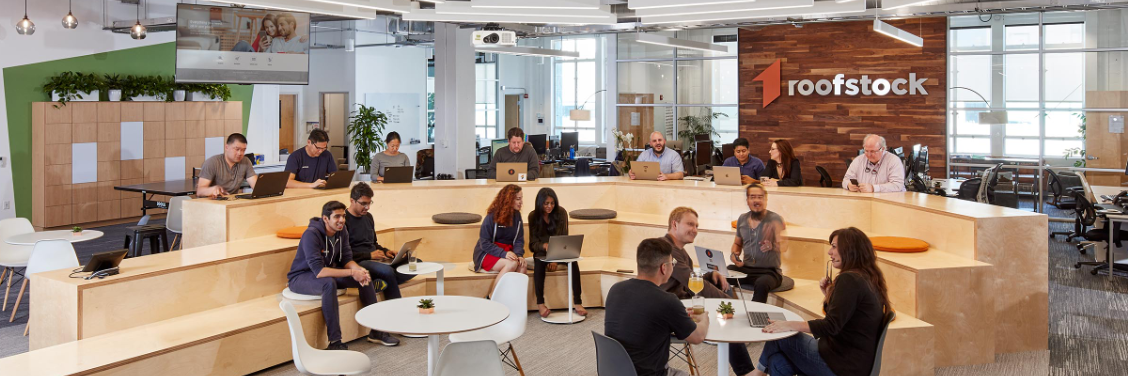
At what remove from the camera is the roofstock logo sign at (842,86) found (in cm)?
1177

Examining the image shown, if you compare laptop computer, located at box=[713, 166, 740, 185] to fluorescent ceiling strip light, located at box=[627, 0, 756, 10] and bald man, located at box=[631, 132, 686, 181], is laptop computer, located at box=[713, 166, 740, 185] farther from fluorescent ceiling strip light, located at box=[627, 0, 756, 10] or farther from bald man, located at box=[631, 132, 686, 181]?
fluorescent ceiling strip light, located at box=[627, 0, 756, 10]

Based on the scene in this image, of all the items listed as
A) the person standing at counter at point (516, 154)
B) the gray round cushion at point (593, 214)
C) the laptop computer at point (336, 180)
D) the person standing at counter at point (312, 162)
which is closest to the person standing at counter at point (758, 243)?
the gray round cushion at point (593, 214)

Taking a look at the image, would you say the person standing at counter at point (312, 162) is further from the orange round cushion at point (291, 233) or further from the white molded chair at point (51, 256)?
the white molded chair at point (51, 256)

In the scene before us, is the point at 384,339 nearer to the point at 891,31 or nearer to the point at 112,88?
the point at 891,31

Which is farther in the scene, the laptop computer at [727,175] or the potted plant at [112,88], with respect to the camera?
the potted plant at [112,88]

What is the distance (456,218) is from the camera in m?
7.28

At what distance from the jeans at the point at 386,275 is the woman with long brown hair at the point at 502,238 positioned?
2.64 ft

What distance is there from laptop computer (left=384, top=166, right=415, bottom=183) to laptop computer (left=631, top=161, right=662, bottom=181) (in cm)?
216

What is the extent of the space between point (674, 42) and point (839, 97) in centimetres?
274

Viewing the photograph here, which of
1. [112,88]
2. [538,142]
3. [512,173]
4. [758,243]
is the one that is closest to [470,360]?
[758,243]

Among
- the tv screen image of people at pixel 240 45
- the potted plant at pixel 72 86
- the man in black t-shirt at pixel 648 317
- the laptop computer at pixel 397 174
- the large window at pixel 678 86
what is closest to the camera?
the man in black t-shirt at pixel 648 317

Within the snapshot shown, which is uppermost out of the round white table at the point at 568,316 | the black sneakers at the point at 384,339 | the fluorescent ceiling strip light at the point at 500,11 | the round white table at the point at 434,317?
the fluorescent ceiling strip light at the point at 500,11

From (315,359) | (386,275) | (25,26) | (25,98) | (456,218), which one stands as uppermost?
(25,26)

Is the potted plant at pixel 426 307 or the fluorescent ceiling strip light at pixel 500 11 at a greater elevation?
the fluorescent ceiling strip light at pixel 500 11
